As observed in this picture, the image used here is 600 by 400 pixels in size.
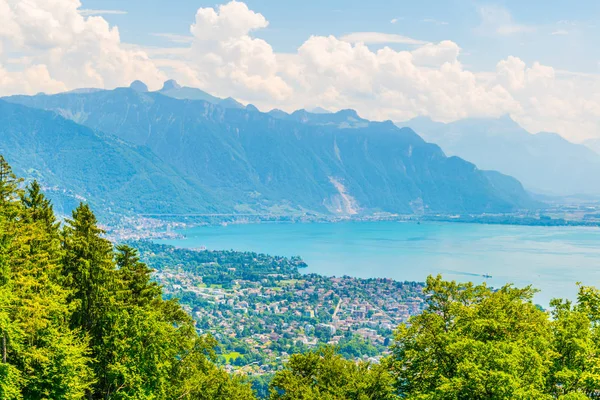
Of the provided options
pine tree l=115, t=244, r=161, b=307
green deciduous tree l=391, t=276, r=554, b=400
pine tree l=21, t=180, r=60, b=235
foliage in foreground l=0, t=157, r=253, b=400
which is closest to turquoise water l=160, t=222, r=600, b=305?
green deciduous tree l=391, t=276, r=554, b=400

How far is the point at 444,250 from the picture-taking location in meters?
131

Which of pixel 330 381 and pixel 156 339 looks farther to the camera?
pixel 330 381

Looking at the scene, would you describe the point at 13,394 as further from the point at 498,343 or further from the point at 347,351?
the point at 347,351

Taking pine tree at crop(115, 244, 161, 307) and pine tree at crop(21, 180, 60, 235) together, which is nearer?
pine tree at crop(115, 244, 161, 307)

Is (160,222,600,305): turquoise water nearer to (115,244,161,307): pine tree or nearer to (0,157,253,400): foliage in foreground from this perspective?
(115,244,161,307): pine tree

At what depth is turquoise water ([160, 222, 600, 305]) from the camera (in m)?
93.0

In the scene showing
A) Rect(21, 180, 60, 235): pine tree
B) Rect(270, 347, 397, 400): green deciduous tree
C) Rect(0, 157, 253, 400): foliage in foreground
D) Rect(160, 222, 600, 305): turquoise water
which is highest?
Rect(21, 180, 60, 235): pine tree

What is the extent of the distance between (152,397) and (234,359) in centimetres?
3967

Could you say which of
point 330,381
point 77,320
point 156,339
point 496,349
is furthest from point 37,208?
point 496,349

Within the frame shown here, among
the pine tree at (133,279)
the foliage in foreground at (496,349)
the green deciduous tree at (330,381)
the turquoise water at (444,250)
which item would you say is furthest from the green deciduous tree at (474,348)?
the turquoise water at (444,250)

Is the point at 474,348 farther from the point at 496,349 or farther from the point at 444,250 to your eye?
the point at 444,250

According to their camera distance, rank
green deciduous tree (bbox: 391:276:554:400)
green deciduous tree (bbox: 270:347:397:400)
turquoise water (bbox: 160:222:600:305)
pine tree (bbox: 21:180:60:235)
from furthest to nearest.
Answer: turquoise water (bbox: 160:222:600:305)
pine tree (bbox: 21:180:60:235)
green deciduous tree (bbox: 270:347:397:400)
green deciduous tree (bbox: 391:276:554:400)

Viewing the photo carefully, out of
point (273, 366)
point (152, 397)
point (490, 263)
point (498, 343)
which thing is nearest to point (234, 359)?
point (273, 366)

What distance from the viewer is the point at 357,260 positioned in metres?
120
